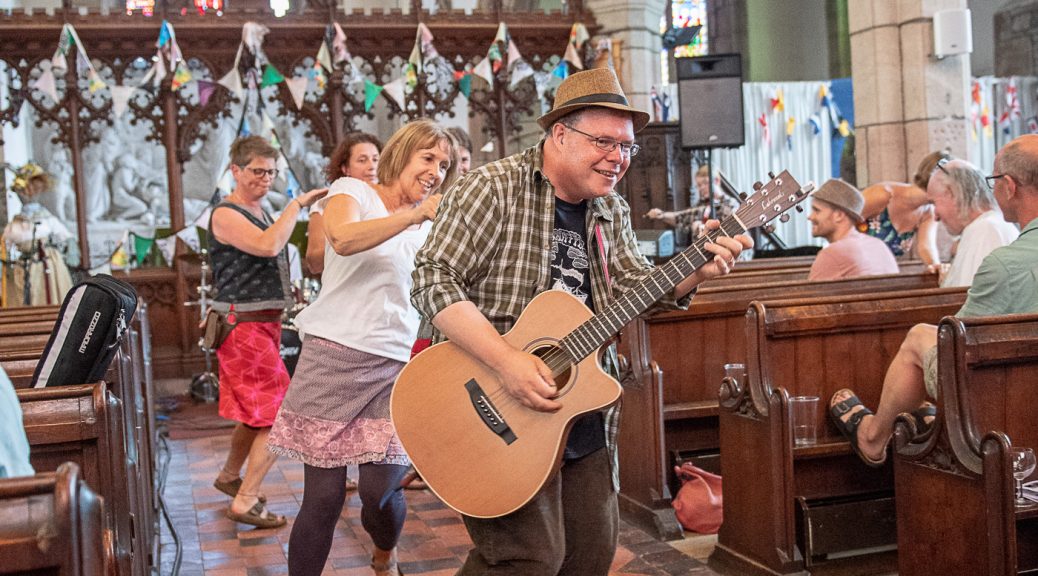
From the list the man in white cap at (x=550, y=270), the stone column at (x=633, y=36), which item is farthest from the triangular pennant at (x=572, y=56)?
the man in white cap at (x=550, y=270)

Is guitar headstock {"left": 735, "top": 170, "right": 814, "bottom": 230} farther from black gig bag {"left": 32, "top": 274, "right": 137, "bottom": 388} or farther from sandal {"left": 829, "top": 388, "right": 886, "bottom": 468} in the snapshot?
sandal {"left": 829, "top": 388, "right": 886, "bottom": 468}

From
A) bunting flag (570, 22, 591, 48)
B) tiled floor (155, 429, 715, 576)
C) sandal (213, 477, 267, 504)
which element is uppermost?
bunting flag (570, 22, 591, 48)

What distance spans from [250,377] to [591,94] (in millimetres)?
2596

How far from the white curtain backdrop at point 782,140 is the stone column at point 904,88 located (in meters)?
3.69

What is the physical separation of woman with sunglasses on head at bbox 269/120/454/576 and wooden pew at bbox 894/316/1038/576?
148 centimetres

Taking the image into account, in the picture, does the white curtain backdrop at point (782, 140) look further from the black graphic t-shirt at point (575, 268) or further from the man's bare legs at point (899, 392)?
the black graphic t-shirt at point (575, 268)

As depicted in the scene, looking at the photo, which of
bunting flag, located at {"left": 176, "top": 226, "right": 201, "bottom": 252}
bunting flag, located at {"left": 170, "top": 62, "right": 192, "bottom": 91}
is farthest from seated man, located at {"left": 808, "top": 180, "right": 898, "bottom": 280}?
bunting flag, located at {"left": 170, "top": 62, "right": 192, "bottom": 91}

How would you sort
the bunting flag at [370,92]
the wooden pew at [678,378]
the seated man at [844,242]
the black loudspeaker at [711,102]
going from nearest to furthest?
the wooden pew at [678,378] → the seated man at [844,242] → the bunting flag at [370,92] → the black loudspeaker at [711,102]

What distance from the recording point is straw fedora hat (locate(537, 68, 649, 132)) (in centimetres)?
238

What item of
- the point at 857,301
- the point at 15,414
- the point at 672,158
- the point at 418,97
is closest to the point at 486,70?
the point at 418,97

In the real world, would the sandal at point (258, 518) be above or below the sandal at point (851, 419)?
below

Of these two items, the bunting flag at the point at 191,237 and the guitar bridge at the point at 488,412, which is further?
the bunting flag at the point at 191,237

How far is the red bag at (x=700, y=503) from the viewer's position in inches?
171

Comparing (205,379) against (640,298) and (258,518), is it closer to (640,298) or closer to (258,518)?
(258,518)
